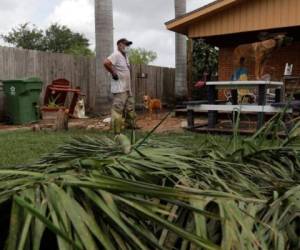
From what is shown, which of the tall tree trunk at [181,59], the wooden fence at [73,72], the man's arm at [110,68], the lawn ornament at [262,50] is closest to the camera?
the man's arm at [110,68]

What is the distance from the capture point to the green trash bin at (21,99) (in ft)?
43.5

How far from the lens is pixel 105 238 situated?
1.02 m

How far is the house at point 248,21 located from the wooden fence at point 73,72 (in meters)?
4.36

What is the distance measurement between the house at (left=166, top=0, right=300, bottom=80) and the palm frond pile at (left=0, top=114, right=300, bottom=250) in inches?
434

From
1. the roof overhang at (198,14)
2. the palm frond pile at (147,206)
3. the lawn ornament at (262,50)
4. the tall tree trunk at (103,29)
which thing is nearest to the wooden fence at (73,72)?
the tall tree trunk at (103,29)

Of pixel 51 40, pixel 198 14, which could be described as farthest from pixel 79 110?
→ pixel 51 40

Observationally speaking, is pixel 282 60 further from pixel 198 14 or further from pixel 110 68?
pixel 110 68

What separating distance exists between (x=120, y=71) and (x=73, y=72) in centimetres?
675

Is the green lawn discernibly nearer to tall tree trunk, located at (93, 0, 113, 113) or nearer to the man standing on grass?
the man standing on grass

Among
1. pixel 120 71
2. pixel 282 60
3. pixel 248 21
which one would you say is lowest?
pixel 120 71

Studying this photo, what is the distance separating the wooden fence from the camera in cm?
1430

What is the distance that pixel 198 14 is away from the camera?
12719 mm

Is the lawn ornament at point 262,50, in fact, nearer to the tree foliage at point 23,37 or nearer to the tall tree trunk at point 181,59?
the tall tree trunk at point 181,59

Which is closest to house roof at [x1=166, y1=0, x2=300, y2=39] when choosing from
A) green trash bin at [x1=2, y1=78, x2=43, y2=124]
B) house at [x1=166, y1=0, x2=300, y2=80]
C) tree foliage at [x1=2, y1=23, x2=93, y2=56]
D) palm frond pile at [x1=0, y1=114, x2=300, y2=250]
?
house at [x1=166, y1=0, x2=300, y2=80]
